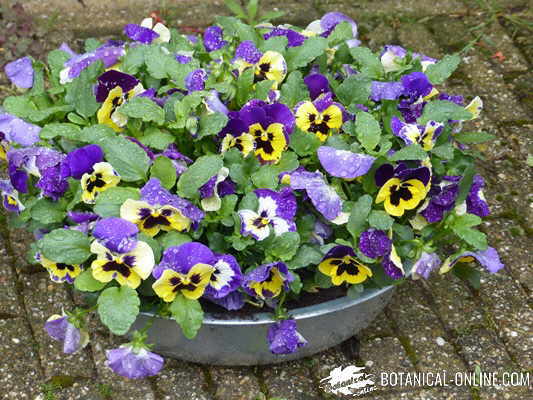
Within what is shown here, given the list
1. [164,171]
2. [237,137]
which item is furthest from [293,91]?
[164,171]

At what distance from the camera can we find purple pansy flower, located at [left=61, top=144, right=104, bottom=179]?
89.1 inches

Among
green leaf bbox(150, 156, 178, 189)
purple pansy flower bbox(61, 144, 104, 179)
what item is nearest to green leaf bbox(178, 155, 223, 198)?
green leaf bbox(150, 156, 178, 189)

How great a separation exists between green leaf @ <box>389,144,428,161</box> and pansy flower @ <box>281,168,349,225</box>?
19 centimetres

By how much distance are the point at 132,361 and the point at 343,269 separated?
0.59 m

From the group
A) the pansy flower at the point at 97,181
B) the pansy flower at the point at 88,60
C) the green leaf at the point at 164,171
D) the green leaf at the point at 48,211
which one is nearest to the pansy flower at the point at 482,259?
the green leaf at the point at 164,171

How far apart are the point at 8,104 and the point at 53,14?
171 cm

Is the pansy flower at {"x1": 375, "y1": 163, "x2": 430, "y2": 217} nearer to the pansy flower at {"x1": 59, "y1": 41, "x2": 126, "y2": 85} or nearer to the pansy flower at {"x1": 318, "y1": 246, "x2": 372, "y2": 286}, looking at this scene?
the pansy flower at {"x1": 318, "y1": 246, "x2": 372, "y2": 286}

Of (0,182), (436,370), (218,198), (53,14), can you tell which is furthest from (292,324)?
(53,14)

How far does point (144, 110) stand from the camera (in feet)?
7.75

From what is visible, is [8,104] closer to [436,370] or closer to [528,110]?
[436,370]

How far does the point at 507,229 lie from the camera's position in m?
3.17

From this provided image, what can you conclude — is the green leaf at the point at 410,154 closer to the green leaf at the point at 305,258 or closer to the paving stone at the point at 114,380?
the green leaf at the point at 305,258

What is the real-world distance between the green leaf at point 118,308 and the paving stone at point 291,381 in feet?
2.14

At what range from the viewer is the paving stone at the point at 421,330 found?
8.82ft
